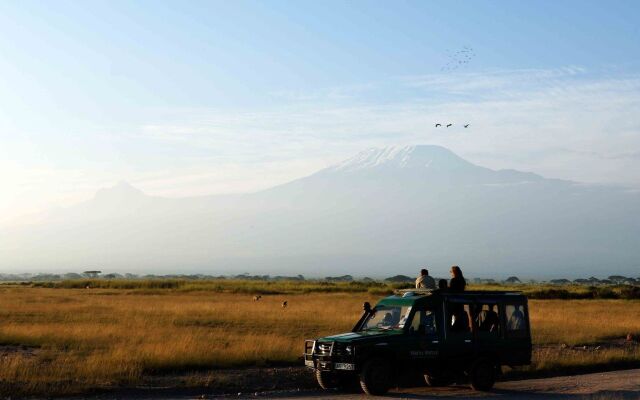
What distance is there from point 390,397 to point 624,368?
1005 cm

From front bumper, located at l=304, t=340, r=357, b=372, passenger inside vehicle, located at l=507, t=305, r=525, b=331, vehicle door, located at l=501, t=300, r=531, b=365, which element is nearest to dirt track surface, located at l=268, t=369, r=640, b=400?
front bumper, located at l=304, t=340, r=357, b=372

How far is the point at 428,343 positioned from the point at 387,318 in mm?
1054

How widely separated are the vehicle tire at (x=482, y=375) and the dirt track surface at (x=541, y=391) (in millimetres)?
215

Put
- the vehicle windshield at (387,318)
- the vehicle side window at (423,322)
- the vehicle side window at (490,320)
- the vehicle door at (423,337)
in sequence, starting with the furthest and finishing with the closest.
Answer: the vehicle side window at (490,320) → the vehicle windshield at (387,318) → the vehicle side window at (423,322) → the vehicle door at (423,337)

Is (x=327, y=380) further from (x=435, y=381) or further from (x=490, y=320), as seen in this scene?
(x=490, y=320)

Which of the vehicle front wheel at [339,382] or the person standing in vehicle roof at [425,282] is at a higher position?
the person standing in vehicle roof at [425,282]

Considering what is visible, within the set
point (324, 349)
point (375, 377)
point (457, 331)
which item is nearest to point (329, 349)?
point (324, 349)

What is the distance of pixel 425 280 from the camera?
20297mm

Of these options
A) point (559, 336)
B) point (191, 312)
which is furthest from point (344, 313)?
point (559, 336)

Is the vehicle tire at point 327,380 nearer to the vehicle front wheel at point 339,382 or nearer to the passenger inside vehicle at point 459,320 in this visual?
the vehicle front wheel at point 339,382

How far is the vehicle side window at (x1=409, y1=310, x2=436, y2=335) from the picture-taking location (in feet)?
59.0

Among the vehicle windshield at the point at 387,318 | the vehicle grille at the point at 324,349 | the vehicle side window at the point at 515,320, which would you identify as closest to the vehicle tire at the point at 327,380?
the vehicle grille at the point at 324,349

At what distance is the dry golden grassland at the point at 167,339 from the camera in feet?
65.0

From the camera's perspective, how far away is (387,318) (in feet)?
60.5
